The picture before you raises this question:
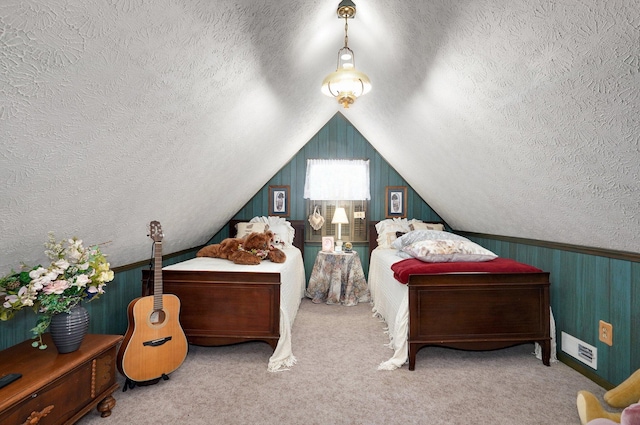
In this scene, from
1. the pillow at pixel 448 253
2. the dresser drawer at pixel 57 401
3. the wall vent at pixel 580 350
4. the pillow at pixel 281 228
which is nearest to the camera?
the dresser drawer at pixel 57 401

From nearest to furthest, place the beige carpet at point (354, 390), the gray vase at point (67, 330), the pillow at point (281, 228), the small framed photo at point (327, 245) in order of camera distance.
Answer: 1. the gray vase at point (67, 330)
2. the beige carpet at point (354, 390)
3. the small framed photo at point (327, 245)
4. the pillow at point (281, 228)

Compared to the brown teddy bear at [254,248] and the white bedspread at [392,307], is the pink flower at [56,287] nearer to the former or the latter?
the brown teddy bear at [254,248]

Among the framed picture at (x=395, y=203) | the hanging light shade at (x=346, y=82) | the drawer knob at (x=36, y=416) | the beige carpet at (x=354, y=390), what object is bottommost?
the beige carpet at (x=354, y=390)

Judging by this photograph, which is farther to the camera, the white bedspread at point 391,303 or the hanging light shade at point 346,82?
the white bedspread at point 391,303

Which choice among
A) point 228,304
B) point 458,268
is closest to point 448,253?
point 458,268

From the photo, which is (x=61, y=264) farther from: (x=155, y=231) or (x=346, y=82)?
(x=346, y=82)

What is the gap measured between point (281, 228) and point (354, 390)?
262 cm

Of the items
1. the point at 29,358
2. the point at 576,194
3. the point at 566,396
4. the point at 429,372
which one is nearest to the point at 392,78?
the point at 576,194

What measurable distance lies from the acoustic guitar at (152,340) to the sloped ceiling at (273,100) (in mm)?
543

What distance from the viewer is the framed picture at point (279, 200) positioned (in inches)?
187

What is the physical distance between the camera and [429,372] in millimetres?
2350

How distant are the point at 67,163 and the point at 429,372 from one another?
8.26 feet

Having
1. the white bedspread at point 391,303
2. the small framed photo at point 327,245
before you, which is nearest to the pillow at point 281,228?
the small framed photo at point 327,245

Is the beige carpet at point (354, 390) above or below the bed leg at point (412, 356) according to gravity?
below
